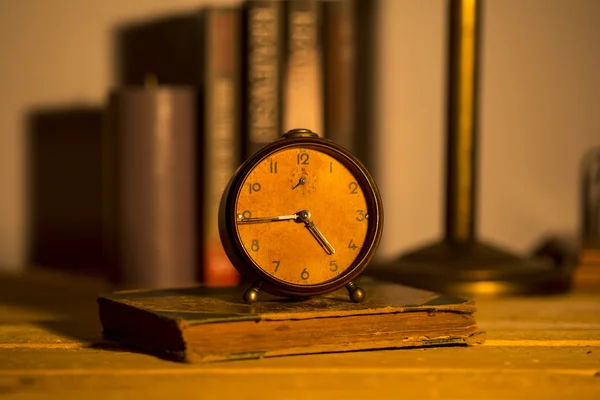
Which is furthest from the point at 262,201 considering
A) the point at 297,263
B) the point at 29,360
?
the point at 29,360

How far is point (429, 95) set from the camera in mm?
1632

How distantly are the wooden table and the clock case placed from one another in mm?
79

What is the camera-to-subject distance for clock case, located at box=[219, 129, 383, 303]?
0.95m

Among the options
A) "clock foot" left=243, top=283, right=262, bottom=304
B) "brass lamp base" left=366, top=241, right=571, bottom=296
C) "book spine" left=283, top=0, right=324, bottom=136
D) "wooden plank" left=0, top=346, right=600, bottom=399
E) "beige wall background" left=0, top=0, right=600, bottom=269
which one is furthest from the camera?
"beige wall background" left=0, top=0, right=600, bottom=269

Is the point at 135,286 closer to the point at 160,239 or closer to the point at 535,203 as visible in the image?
the point at 160,239

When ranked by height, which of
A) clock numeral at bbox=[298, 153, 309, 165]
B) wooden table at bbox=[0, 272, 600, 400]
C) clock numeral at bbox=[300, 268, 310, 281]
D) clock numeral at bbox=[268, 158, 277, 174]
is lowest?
wooden table at bbox=[0, 272, 600, 400]

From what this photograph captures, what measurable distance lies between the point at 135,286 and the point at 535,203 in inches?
28.7

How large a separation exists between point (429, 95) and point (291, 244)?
0.73 m

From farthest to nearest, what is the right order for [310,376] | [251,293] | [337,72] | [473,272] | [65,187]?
1. [65,187]
2. [337,72]
3. [473,272]
4. [251,293]
5. [310,376]

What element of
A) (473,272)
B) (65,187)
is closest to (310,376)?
(473,272)

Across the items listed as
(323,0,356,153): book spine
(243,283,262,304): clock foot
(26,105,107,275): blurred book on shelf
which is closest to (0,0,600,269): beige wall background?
(26,105,107,275): blurred book on shelf

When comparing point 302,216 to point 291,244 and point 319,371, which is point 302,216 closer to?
point 291,244

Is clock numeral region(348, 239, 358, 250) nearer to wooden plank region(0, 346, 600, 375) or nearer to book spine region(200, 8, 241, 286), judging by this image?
wooden plank region(0, 346, 600, 375)

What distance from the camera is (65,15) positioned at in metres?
1.55
